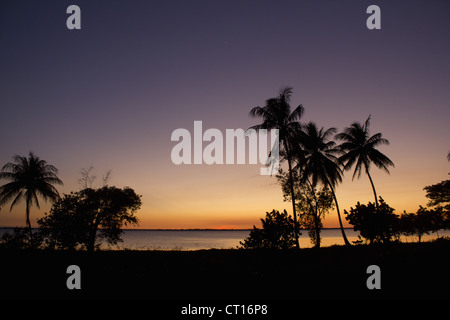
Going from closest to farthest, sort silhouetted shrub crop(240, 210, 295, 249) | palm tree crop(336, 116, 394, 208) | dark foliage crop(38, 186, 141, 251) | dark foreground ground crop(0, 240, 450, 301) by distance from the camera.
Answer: dark foreground ground crop(0, 240, 450, 301)
silhouetted shrub crop(240, 210, 295, 249)
dark foliage crop(38, 186, 141, 251)
palm tree crop(336, 116, 394, 208)

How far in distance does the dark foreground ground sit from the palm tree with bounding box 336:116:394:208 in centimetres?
1520

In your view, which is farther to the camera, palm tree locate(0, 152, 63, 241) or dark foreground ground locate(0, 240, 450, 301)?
palm tree locate(0, 152, 63, 241)

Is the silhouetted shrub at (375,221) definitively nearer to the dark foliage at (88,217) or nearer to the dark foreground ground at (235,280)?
the dark foreground ground at (235,280)

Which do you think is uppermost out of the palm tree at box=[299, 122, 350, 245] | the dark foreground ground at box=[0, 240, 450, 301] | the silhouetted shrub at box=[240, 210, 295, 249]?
the palm tree at box=[299, 122, 350, 245]

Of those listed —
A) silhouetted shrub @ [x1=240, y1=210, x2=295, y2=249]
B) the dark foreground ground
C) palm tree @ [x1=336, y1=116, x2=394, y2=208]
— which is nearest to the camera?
the dark foreground ground

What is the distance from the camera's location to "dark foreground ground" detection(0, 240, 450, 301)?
9.73 meters

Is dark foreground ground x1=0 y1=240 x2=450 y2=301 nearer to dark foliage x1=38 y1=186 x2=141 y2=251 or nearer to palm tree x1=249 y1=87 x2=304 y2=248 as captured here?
dark foliage x1=38 y1=186 x2=141 y2=251

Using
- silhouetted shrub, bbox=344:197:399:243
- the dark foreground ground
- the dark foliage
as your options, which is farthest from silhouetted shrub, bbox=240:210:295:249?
the dark foliage

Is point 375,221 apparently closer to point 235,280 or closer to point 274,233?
point 274,233

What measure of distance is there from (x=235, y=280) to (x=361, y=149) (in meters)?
24.3

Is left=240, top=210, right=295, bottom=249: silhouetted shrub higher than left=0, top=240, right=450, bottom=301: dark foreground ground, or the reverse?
left=240, top=210, right=295, bottom=249: silhouetted shrub
